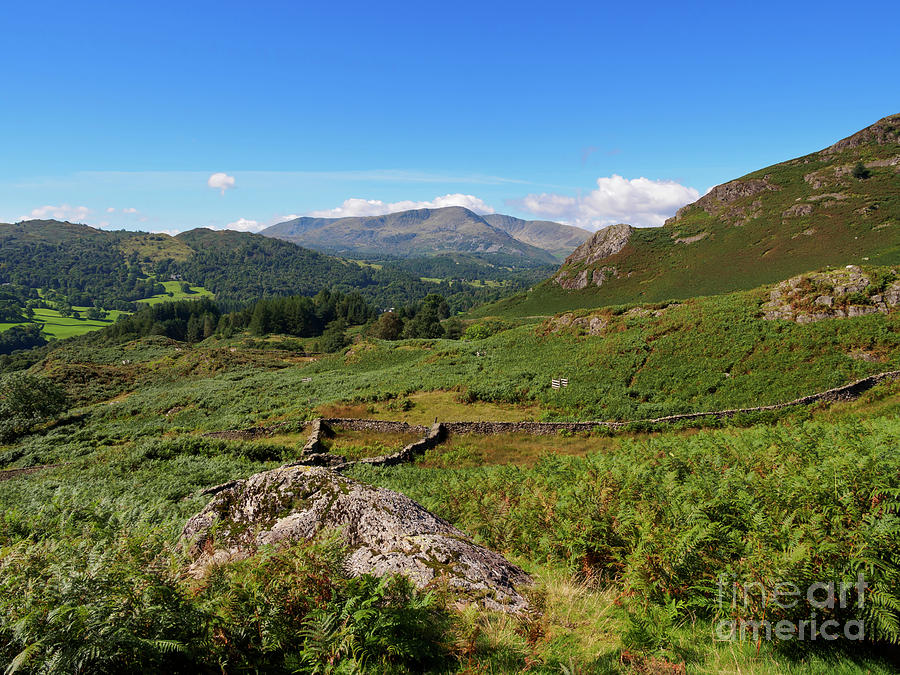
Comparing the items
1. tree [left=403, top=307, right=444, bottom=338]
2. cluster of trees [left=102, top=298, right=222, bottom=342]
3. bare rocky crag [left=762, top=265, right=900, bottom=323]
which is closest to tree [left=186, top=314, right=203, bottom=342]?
cluster of trees [left=102, top=298, right=222, bottom=342]

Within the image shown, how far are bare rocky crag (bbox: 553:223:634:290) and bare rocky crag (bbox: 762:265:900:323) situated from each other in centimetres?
8479

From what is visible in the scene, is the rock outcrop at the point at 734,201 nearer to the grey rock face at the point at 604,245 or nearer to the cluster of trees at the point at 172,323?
the grey rock face at the point at 604,245

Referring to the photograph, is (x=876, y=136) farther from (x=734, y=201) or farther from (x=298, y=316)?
(x=298, y=316)

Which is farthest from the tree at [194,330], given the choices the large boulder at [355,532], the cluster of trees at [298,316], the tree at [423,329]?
the large boulder at [355,532]

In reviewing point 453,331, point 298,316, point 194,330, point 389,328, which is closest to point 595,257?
point 453,331

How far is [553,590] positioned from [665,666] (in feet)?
6.31

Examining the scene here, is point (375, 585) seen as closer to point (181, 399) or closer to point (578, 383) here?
point (578, 383)

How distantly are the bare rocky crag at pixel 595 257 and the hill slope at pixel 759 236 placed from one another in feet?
1.37

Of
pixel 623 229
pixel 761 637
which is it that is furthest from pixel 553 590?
pixel 623 229

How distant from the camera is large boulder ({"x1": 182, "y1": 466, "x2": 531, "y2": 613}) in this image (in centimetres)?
603

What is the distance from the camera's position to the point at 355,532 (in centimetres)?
705

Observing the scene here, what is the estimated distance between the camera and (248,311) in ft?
469

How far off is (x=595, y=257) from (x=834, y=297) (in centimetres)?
10154

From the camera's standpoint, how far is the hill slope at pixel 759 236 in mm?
88938
